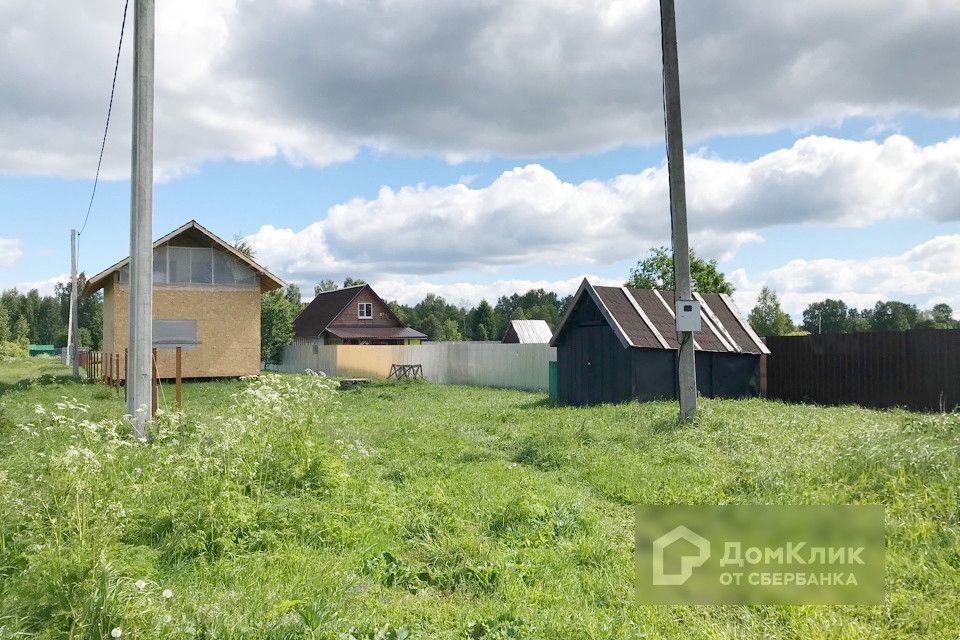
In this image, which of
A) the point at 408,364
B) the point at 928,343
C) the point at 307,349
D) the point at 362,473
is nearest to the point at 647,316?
the point at 928,343

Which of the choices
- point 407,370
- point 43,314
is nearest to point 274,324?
point 407,370

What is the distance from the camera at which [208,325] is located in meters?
27.6

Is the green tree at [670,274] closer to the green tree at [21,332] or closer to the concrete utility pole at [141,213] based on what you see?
the concrete utility pole at [141,213]

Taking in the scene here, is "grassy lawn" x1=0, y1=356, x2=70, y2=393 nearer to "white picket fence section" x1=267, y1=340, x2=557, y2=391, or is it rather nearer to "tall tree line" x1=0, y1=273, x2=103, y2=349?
"white picket fence section" x1=267, y1=340, x2=557, y2=391

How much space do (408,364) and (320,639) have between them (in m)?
30.4

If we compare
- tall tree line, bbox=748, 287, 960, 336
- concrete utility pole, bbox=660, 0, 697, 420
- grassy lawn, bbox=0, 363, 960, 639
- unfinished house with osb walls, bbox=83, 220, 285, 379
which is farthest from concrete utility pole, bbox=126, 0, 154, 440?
tall tree line, bbox=748, 287, 960, 336

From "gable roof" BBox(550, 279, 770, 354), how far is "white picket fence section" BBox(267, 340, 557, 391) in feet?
26.5

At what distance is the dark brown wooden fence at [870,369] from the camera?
14.8m

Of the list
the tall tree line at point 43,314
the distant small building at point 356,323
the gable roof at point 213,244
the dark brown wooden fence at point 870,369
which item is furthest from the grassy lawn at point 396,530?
the tall tree line at point 43,314

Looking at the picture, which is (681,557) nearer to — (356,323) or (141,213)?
(141,213)

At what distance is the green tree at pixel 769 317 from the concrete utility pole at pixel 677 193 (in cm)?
5242

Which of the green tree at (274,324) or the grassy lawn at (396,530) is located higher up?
the green tree at (274,324)

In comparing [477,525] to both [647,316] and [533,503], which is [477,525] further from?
[647,316]

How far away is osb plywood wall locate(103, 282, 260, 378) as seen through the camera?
26.8m
